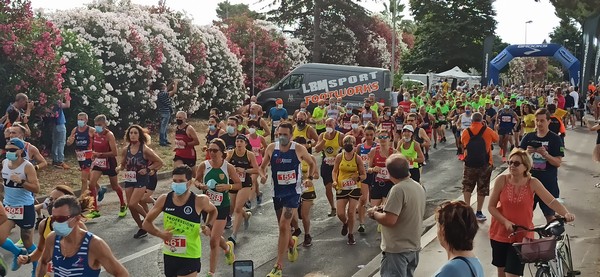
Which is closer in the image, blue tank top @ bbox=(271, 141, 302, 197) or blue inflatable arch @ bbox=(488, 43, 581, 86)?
blue tank top @ bbox=(271, 141, 302, 197)

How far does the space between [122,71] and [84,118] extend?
9801mm

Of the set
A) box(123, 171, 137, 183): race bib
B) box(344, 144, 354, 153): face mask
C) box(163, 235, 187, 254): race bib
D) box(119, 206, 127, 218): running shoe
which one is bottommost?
box(119, 206, 127, 218): running shoe

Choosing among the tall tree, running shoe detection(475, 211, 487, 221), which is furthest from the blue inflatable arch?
running shoe detection(475, 211, 487, 221)

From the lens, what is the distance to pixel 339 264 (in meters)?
10.8

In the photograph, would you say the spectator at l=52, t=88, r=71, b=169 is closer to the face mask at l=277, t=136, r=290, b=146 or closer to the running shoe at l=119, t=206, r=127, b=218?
the running shoe at l=119, t=206, r=127, b=218

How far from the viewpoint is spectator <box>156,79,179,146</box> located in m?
23.8

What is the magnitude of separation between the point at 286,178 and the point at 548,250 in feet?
14.2

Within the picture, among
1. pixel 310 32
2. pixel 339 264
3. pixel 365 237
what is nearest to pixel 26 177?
pixel 339 264

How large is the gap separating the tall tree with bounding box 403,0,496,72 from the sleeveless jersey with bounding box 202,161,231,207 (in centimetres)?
5999

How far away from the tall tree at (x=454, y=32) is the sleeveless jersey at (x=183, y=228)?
2453 inches

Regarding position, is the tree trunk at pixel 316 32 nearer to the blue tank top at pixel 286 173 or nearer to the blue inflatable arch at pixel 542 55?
the blue inflatable arch at pixel 542 55

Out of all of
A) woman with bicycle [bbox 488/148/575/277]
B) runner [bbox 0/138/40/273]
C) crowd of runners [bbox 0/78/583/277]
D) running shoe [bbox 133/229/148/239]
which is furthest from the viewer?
running shoe [bbox 133/229/148/239]

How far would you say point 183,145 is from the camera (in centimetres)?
1452

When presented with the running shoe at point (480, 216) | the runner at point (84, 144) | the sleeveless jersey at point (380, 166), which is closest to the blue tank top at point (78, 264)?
the sleeveless jersey at point (380, 166)
